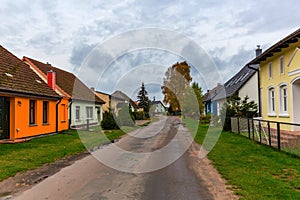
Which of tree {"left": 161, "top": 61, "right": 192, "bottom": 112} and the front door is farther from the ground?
tree {"left": 161, "top": 61, "right": 192, "bottom": 112}

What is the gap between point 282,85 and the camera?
18.5 metres

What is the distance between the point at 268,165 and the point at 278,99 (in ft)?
37.5

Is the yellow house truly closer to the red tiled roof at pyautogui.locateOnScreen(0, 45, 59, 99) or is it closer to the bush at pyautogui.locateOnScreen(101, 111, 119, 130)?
the bush at pyautogui.locateOnScreen(101, 111, 119, 130)

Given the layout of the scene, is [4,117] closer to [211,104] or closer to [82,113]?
[82,113]

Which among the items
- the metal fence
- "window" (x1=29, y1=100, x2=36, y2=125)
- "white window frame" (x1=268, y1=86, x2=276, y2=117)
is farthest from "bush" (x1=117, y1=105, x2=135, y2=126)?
the metal fence

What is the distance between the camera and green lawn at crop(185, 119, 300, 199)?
6141 millimetres

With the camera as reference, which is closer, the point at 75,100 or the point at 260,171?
the point at 260,171

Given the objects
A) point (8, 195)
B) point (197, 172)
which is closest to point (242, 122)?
point (197, 172)

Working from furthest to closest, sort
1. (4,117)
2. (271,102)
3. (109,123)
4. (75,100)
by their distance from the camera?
(109,123) → (75,100) → (271,102) → (4,117)

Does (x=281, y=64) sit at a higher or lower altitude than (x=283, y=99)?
higher

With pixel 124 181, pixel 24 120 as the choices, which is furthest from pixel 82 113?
pixel 124 181

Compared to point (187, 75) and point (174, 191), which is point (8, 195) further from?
point (187, 75)

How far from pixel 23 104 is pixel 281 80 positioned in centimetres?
1484

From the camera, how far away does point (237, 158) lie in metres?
10.4
